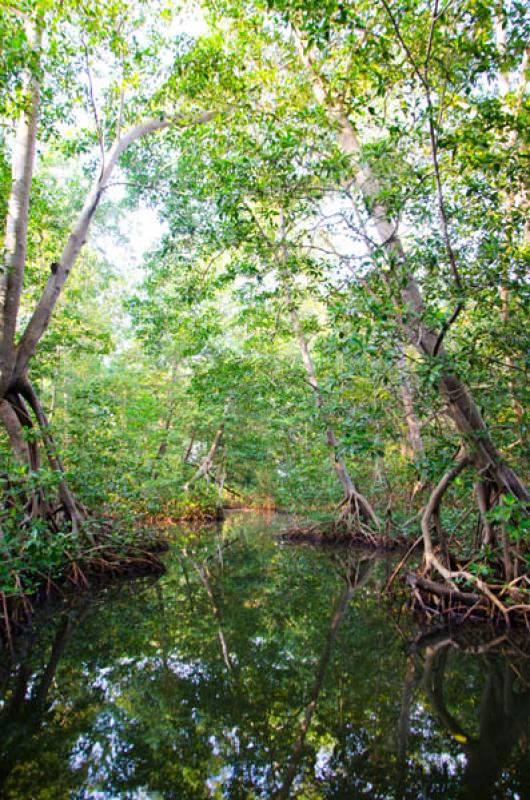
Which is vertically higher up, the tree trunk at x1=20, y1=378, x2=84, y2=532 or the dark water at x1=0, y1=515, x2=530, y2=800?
the tree trunk at x1=20, y1=378, x2=84, y2=532

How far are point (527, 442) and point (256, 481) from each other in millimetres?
15465

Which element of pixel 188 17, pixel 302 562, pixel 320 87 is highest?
pixel 188 17

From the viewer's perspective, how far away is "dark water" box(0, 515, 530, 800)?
2.11 meters

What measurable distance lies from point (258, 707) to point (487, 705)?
1.41 meters

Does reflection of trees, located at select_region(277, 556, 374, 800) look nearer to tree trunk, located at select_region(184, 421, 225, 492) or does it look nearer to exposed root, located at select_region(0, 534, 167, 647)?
exposed root, located at select_region(0, 534, 167, 647)

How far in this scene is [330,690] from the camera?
3086 mm

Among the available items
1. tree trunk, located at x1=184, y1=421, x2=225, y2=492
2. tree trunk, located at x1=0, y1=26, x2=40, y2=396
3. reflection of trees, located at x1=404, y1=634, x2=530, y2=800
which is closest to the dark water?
reflection of trees, located at x1=404, y1=634, x2=530, y2=800

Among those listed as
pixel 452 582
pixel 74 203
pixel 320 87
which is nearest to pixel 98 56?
pixel 320 87

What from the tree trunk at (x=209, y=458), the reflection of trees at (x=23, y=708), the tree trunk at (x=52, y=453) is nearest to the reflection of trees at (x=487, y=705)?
the reflection of trees at (x=23, y=708)

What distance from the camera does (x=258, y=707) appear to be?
2.81 m

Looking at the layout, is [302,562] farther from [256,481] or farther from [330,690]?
[256,481]

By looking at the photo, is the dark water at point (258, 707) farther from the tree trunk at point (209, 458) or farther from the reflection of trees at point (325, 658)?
the tree trunk at point (209, 458)

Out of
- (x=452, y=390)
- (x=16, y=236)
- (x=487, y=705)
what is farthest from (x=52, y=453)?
(x=487, y=705)

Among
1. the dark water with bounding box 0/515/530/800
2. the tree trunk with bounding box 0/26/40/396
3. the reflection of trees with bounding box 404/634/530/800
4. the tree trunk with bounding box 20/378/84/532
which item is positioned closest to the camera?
the dark water with bounding box 0/515/530/800
